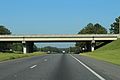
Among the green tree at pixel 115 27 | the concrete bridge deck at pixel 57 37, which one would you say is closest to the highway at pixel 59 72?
the concrete bridge deck at pixel 57 37

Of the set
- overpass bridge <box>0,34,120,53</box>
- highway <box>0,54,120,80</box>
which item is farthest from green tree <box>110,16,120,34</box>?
highway <box>0,54,120,80</box>

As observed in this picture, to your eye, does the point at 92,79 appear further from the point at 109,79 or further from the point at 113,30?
the point at 113,30

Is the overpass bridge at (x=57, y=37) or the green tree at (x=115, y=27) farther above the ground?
the green tree at (x=115, y=27)

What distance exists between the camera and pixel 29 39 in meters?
117

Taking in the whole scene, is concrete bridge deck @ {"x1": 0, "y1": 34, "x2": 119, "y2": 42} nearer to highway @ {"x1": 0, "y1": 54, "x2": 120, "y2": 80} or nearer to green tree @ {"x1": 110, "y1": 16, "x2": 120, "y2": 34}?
green tree @ {"x1": 110, "y1": 16, "x2": 120, "y2": 34}

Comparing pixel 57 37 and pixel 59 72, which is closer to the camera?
pixel 59 72

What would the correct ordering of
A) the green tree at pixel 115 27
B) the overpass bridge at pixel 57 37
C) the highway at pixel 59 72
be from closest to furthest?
the highway at pixel 59 72 → the overpass bridge at pixel 57 37 → the green tree at pixel 115 27

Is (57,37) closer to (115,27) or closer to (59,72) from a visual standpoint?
(115,27)

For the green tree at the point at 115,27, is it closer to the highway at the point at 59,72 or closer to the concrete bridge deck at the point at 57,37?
the concrete bridge deck at the point at 57,37

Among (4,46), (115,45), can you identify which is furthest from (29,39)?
(4,46)

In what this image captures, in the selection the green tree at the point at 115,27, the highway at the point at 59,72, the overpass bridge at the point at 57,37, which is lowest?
the highway at the point at 59,72

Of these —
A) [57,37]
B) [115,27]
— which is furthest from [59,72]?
[115,27]

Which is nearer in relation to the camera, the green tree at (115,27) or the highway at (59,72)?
the highway at (59,72)

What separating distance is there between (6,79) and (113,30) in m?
177
